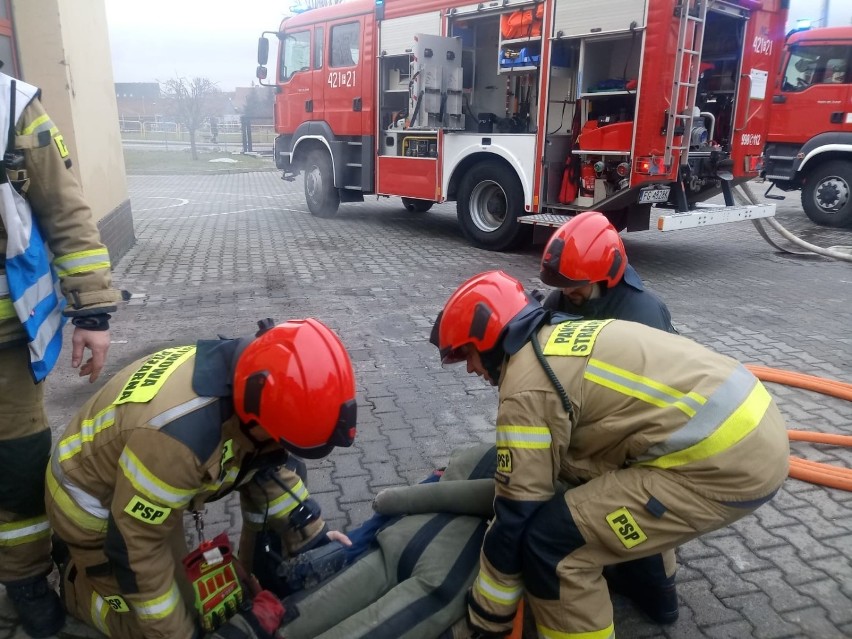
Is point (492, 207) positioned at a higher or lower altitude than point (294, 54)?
lower

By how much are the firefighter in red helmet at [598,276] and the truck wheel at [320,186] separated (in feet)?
28.7

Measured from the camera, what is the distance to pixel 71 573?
248cm

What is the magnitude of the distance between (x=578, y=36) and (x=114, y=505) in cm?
726

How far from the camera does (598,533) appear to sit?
2.10 m

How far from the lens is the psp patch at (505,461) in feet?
6.89

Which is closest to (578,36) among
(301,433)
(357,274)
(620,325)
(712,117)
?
(712,117)

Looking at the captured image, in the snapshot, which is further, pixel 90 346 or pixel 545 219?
pixel 545 219

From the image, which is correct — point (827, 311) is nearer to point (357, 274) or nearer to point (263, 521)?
point (357, 274)

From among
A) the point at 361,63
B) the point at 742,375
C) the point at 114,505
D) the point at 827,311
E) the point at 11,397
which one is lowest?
the point at 827,311

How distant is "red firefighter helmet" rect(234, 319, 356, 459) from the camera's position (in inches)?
74.8

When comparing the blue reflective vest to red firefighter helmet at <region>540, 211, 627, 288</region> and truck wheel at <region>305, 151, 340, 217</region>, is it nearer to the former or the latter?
red firefighter helmet at <region>540, 211, 627, 288</region>

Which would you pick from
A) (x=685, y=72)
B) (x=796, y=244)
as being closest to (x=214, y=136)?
(x=796, y=244)

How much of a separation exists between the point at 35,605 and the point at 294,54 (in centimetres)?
1104

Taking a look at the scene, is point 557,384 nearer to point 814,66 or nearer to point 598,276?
point 598,276
